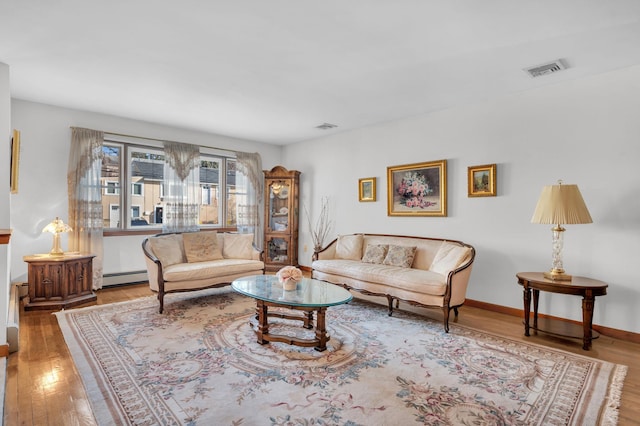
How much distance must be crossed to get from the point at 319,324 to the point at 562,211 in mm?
2421

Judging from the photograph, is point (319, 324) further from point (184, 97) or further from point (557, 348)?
point (184, 97)

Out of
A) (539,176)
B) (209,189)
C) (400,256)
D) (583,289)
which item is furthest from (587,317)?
(209,189)

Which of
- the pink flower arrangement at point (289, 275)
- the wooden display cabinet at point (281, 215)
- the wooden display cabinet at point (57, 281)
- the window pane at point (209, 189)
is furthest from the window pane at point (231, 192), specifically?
the pink flower arrangement at point (289, 275)

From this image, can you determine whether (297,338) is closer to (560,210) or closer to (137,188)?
(560,210)

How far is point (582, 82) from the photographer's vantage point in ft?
11.1

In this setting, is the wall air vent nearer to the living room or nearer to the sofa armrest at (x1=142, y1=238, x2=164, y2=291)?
the living room

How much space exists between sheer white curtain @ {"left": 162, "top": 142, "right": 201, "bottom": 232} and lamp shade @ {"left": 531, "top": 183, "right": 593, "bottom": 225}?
4.92m

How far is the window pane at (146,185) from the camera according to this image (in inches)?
204

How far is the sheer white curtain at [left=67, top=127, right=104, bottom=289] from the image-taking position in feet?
14.8

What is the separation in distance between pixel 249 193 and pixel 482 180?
412 cm

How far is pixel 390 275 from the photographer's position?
12.3 feet

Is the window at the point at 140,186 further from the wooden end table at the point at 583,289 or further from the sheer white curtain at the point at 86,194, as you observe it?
the wooden end table at the point at 583,289

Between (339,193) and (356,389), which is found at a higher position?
(339,193)

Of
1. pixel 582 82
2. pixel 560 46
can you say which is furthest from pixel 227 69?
pixel 582 82
